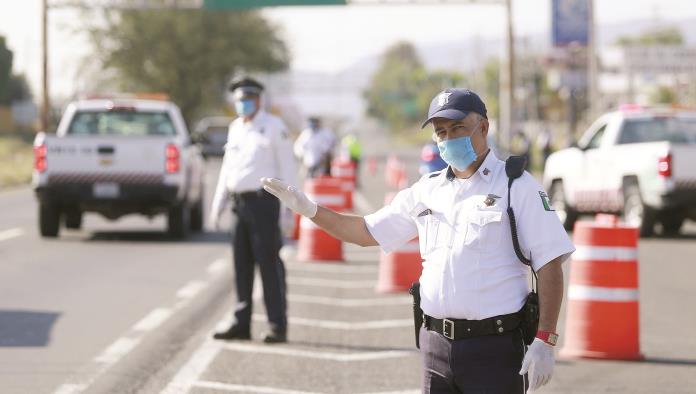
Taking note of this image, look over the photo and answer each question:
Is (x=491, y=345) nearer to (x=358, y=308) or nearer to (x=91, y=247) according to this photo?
(x=358, y=308)

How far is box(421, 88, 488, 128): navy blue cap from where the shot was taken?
542 centimetres

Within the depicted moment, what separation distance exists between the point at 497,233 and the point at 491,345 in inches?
15.8

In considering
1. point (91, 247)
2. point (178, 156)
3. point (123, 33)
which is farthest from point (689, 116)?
point (123, 33)

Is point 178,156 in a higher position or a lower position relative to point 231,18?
lower

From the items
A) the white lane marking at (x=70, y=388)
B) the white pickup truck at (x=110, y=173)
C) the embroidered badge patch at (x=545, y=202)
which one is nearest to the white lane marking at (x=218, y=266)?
the white pickup truck at (x=110, y=173)

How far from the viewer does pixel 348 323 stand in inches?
473

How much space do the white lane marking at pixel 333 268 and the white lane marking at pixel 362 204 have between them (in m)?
10.6

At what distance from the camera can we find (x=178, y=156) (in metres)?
20.0

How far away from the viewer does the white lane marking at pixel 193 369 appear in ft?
28.7

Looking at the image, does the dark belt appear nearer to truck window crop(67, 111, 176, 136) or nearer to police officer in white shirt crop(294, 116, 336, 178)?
truck window crop(67, 111, 176, 136)

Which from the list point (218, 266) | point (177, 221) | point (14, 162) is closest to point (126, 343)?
point (218, 266)

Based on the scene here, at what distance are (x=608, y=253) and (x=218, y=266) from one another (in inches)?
288

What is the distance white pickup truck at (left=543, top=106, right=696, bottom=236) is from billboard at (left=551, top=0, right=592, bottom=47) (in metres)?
27.4

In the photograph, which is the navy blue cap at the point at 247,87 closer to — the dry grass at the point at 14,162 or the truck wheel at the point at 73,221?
the truck wheel at the point at 73,221
